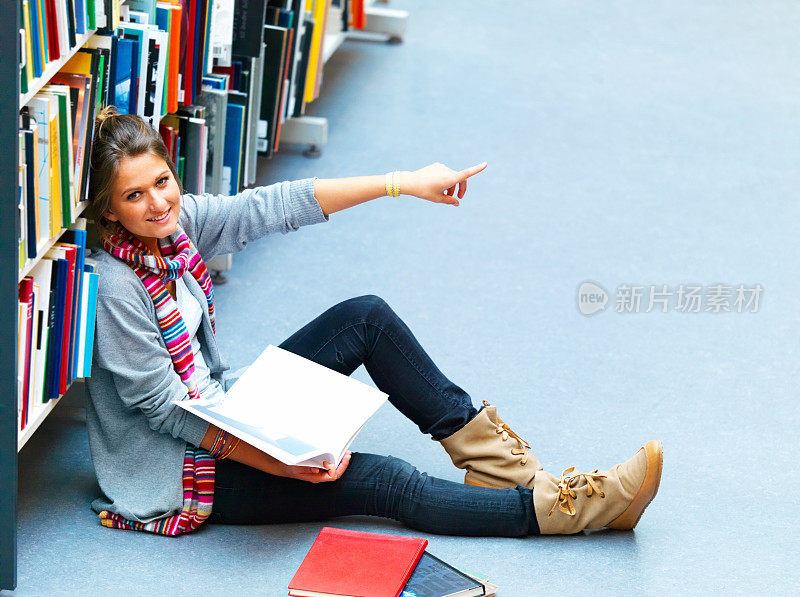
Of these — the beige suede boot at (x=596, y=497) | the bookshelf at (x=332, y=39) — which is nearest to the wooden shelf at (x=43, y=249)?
the beige suede boot at (x=596, y=497)

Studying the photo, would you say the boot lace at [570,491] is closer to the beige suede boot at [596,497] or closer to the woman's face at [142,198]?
the beige suede boot at [596,497]

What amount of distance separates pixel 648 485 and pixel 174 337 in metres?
0.76

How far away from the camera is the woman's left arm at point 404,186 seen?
5.64ft

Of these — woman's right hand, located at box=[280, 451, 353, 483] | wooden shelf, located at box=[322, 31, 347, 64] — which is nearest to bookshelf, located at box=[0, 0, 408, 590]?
woman's right hand, located at box=[280, 451, 353, 483]

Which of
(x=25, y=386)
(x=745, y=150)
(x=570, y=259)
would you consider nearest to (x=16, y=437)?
(x=25, y=386)

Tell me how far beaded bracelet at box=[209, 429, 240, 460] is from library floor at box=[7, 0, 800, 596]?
17cm

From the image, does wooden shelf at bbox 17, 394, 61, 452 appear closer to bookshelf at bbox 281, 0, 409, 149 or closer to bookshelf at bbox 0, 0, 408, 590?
bookshelf at bbox 0, 0, 408, 590

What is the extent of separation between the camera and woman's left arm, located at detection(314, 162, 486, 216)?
5.64 ft

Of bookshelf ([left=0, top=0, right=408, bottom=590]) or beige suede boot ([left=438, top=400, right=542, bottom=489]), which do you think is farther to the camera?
beige suede boot ([left=438, top=400, right=542, bottom=489])

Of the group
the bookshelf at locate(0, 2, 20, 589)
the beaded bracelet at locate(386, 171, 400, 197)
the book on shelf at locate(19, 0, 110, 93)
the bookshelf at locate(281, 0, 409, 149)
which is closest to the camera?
the bookshelf at locate(0, 2, 20, 589)

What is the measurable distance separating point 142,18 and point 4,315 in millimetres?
671

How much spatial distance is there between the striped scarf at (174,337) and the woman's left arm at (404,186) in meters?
0.24

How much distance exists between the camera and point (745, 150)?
350 cm

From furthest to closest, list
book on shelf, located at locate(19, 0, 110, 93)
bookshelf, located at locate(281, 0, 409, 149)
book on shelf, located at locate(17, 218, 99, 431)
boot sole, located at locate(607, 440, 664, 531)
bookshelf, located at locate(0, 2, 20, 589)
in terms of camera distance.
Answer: bookshelf, located at locate(281, 0, 409, 149) → boot sole, located at locate(607, 440, 664, 531) → book on shelf, located at locate(17, 218, 99, 431) → book on shelf, located at locate(19, 0, 110, 93) → bookshelf, located at locate(0, 2, 20, 589)
